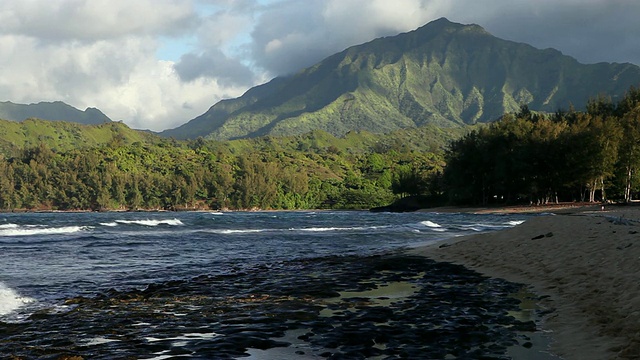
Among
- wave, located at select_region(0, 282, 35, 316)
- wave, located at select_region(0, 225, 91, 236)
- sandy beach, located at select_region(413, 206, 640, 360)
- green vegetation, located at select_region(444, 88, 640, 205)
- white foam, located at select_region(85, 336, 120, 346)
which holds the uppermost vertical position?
green vegetation, located at select_region(444, 88, 640, 205)

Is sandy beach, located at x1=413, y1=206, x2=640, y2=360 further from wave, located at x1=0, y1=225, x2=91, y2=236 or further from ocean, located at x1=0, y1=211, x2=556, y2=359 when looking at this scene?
wave, located at x1=0, y1=225, x2=91, y2=236

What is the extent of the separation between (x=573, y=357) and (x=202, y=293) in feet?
40.0

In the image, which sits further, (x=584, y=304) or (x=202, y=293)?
(x=202, y=293)

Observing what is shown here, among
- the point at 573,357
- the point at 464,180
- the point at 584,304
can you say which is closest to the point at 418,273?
the point at 584,304

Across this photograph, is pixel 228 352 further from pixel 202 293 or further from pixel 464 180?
pixel 464 180

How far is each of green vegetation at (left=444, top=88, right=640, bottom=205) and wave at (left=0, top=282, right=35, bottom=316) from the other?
109 metres

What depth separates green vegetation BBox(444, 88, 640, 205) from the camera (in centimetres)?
10556

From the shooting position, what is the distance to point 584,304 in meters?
13.6

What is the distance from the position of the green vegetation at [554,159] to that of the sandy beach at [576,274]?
83.6m

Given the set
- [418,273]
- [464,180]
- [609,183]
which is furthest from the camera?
[464,180]

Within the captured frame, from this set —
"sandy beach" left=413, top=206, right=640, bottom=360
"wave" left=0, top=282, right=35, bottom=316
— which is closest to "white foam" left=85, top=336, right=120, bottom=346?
"wave" left=0, top=282, right=35, bottom=316

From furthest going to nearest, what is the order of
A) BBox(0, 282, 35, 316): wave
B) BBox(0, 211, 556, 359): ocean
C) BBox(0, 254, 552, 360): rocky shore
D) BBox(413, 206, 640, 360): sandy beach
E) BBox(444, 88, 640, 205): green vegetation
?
BBox(444, 88, 640, 205): green vegetation → BBox(0, 282, 35, 316): wave → BBox(0, 211, 556, 359): ocean → BBox(0, 254, 552, 360): rocky shore → BBox(413, 206, 640, 360): sandy beach

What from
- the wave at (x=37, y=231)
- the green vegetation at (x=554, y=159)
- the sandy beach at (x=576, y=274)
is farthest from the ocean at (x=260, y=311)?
the green vegetation at (x=554, y=159)

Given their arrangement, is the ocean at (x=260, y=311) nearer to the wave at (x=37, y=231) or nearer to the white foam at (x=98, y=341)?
the white foam at (x=98, y=341)
